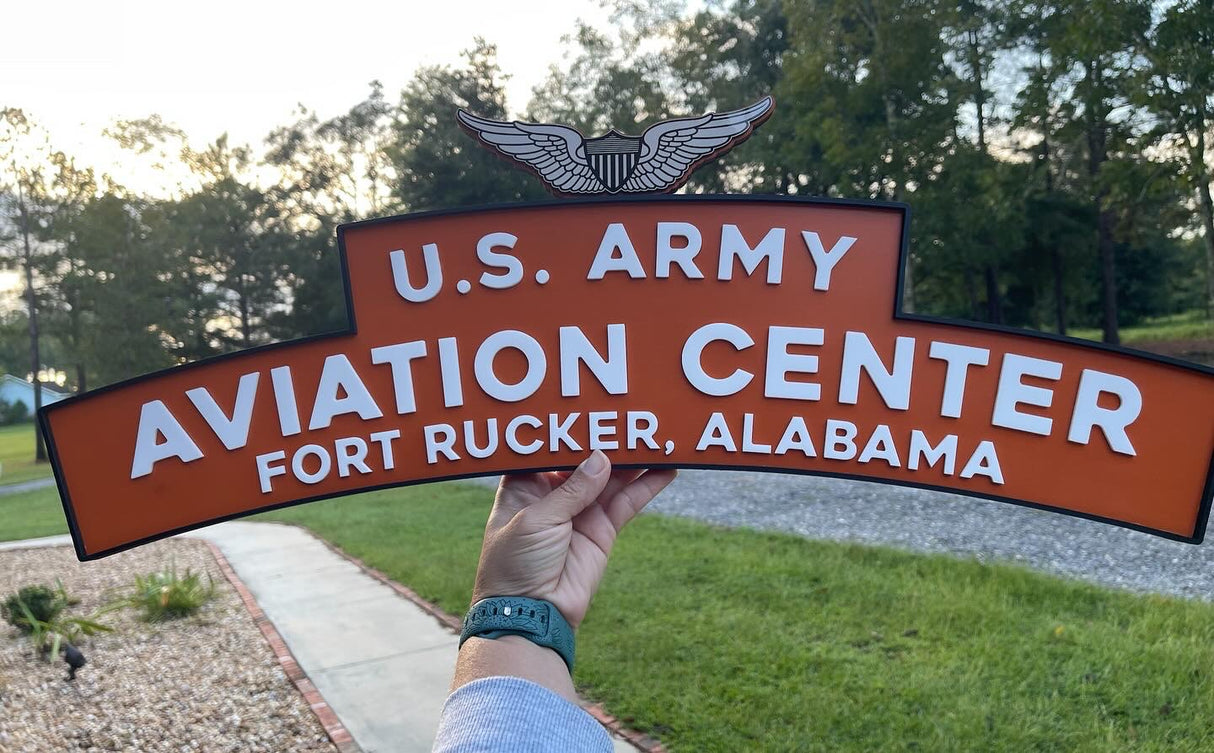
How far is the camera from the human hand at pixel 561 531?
1.85 meters

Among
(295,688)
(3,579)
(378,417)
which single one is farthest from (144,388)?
(3,579)

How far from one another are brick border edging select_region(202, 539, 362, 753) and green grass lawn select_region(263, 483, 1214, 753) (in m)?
1.26

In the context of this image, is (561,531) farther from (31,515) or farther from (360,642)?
(31,515)

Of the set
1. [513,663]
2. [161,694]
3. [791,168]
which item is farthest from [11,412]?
[513,663]

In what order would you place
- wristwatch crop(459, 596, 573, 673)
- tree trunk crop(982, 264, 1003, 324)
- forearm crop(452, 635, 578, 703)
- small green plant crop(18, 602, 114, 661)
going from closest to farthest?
1. forearm crop(452, 635, 578, 703)
2. wristwatch crop(459, 596, 573, 673)
3. small green plant crop(18, 602, 114, 661)
4. tree trunk crop(982, 264, 1003, 324)

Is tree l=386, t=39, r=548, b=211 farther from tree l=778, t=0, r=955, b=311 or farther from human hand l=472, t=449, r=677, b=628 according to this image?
human hand l=472, t=449, r=677, b=628

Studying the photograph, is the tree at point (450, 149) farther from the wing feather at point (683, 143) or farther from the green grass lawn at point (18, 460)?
the wing feather at point (683, 143)

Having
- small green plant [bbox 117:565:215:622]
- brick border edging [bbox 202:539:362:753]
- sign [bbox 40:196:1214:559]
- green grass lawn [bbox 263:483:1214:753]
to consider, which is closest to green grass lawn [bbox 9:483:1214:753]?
green grass lawn [bbox 263:483:1214:753]

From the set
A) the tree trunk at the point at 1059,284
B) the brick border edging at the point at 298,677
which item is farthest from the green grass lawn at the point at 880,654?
the tree trunk at the point at 1059,284

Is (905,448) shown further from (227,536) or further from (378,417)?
(227,536)

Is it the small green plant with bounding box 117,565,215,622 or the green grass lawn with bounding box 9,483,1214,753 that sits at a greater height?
the green grass lawn with bounding box 9,483,1214,753

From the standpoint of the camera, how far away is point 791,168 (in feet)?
81.8

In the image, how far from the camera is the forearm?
5.19 feet

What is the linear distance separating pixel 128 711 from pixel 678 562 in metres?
4.40
